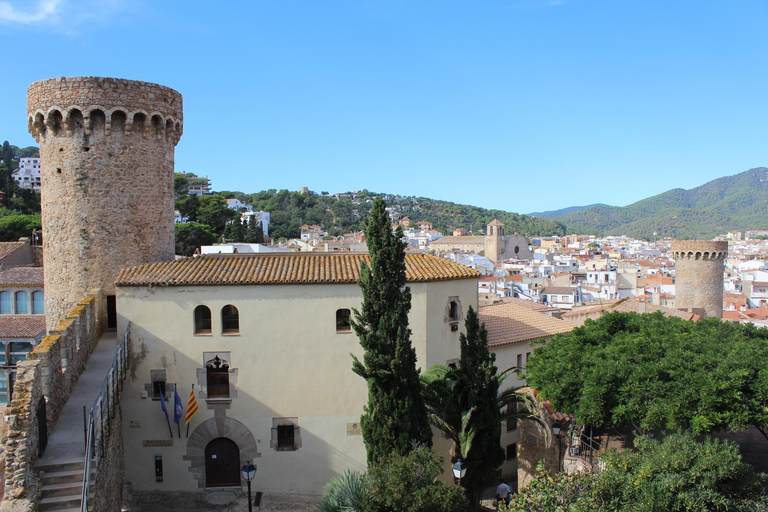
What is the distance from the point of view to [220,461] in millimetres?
16938

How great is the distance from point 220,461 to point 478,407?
7.63 meters

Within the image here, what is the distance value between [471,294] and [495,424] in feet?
15.0

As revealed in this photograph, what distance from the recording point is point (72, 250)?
55.3ft

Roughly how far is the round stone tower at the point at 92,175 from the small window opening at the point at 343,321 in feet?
19.8

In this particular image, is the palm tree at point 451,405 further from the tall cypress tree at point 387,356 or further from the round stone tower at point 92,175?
the round stone tower at point 92,175

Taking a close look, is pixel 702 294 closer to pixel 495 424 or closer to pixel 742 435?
pixel 742 435

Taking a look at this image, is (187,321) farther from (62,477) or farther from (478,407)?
(478,407)

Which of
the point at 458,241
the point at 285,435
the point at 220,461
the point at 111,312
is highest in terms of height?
the point at 458,241

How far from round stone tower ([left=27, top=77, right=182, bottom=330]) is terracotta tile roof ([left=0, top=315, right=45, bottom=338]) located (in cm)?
1610

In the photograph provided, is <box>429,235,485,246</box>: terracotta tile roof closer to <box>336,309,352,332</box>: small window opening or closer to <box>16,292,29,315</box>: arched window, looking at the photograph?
<box>16,292,29,315</box>: arched window

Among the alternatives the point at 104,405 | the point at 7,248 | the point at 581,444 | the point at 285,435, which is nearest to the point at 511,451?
the point at 581,444

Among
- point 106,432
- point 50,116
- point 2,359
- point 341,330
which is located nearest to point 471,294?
Answer: point 341,330

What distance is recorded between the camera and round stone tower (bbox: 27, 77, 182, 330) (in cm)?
1641

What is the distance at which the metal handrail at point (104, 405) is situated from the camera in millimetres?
10875
